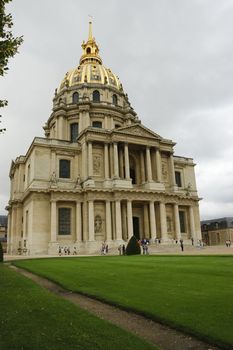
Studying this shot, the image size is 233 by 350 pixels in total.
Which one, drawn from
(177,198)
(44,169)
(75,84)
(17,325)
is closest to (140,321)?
(17,325)

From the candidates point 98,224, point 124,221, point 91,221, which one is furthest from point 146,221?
point 91,221

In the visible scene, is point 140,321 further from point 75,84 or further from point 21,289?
point 75,84

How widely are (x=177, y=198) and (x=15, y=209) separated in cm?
2647

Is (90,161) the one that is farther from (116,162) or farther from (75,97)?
(75,97)

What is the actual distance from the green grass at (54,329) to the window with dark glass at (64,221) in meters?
34.5

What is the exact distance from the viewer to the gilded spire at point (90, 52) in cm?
7018

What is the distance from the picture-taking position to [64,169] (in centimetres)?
4641

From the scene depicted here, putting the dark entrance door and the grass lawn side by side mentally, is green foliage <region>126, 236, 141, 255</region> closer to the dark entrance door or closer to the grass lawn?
the dark entrance door

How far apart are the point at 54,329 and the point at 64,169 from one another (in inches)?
1609

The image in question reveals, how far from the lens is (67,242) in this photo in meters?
42.7

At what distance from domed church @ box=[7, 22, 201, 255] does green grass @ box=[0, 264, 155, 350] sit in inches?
1299

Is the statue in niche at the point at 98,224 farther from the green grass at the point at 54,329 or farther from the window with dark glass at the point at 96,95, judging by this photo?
the green grass at the point at 54,329

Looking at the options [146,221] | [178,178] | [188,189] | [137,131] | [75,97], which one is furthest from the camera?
[75,97]

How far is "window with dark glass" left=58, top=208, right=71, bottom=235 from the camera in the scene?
4316 cm
